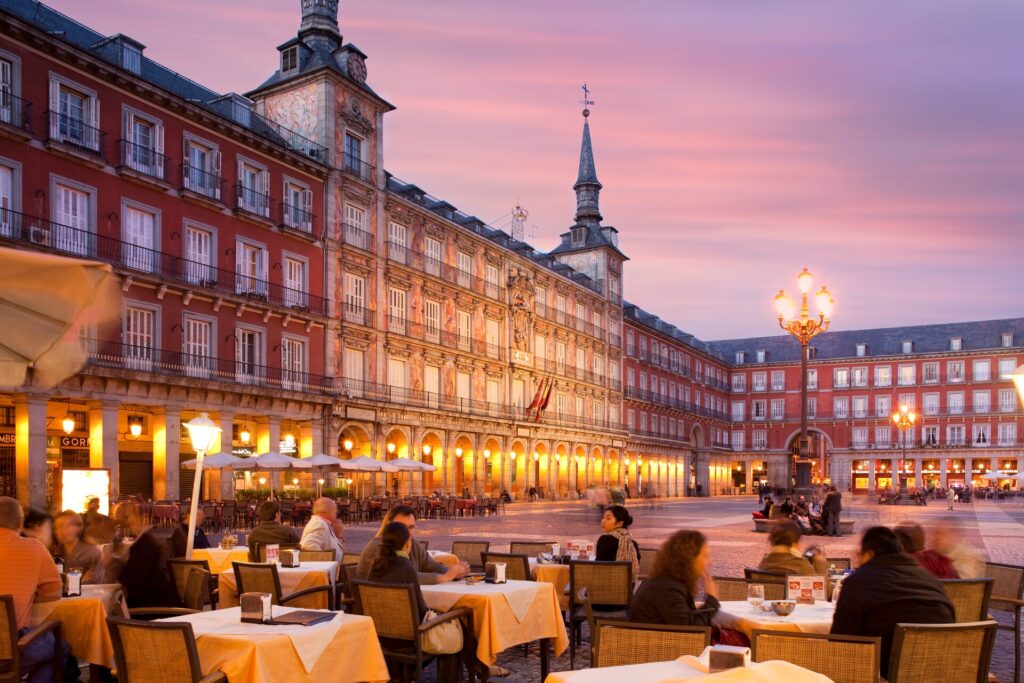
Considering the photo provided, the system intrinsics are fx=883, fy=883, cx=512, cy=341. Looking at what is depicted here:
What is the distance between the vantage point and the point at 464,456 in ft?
128

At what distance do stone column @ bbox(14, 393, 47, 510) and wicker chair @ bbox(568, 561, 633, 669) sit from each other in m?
17.5

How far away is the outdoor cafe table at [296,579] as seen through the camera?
7.72 metres

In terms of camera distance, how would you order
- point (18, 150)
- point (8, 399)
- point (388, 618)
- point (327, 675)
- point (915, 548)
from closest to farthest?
point (327, 675) < point (388, 618) < point (915, 548) < point (18, 150) < point (8, 399)

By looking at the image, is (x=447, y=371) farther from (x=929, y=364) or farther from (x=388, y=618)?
(x=929, y=364)

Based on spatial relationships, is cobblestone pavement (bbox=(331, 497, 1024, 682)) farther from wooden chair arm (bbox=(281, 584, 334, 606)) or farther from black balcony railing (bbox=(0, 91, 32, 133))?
black balcony railing (bbox=(0, 91, 32, 133))

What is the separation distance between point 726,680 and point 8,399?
23.0 metres

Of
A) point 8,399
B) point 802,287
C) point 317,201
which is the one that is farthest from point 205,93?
point 802,287

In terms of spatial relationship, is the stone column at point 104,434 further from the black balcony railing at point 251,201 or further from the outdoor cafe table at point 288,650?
the outdoor cafe table at point 288,650

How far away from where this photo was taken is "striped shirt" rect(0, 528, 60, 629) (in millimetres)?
5191

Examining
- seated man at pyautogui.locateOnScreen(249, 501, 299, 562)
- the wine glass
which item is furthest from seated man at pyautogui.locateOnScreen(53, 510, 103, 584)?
the wine glass

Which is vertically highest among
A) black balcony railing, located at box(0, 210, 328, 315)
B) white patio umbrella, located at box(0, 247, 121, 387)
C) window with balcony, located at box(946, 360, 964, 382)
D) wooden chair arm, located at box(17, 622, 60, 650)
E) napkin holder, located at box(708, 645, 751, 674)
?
black balcony railing, located at box(0, 210, 328, 315)

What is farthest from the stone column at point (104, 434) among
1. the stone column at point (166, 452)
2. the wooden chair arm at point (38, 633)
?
the wooden chair arm at point (38, 633)

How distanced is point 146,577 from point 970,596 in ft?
18.4

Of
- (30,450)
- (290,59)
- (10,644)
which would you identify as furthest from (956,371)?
(10,644)
